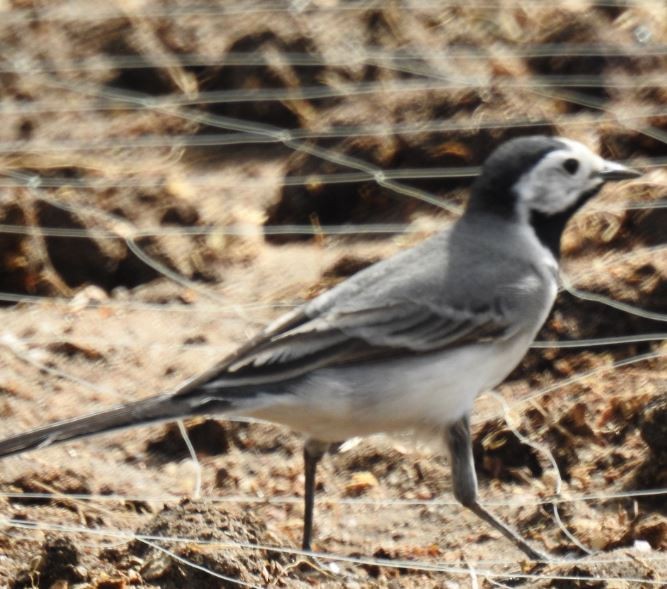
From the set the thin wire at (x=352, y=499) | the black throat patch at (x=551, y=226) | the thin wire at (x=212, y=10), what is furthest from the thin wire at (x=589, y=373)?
the thin wire at (x=212, y=10)

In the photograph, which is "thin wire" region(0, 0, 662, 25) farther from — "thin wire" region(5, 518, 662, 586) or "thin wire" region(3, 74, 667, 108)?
"thin wire" region(5, 518, 662, 586)

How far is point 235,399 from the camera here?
15.5 ft

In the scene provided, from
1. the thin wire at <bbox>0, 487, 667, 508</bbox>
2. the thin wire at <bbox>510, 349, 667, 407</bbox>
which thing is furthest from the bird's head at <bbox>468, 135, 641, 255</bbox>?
the thin wire at <bbox>0, 487, 667, 508</bbox>

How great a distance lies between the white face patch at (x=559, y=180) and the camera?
529 cm

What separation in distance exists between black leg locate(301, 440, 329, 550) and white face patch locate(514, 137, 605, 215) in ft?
3.40

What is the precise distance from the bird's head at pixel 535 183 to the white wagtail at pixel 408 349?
1 centimetres

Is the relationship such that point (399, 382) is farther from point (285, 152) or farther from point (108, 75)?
point (108, 75)

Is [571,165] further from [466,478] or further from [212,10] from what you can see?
[212,10]

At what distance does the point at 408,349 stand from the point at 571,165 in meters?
0.93

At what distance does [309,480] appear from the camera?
204 inches

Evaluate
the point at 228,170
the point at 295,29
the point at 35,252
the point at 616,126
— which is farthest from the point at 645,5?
the point at 35,252

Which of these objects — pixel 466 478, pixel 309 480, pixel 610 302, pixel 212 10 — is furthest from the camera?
pixel 212 10

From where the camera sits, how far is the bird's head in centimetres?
528

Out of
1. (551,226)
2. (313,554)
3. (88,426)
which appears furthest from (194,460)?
(551,226)
